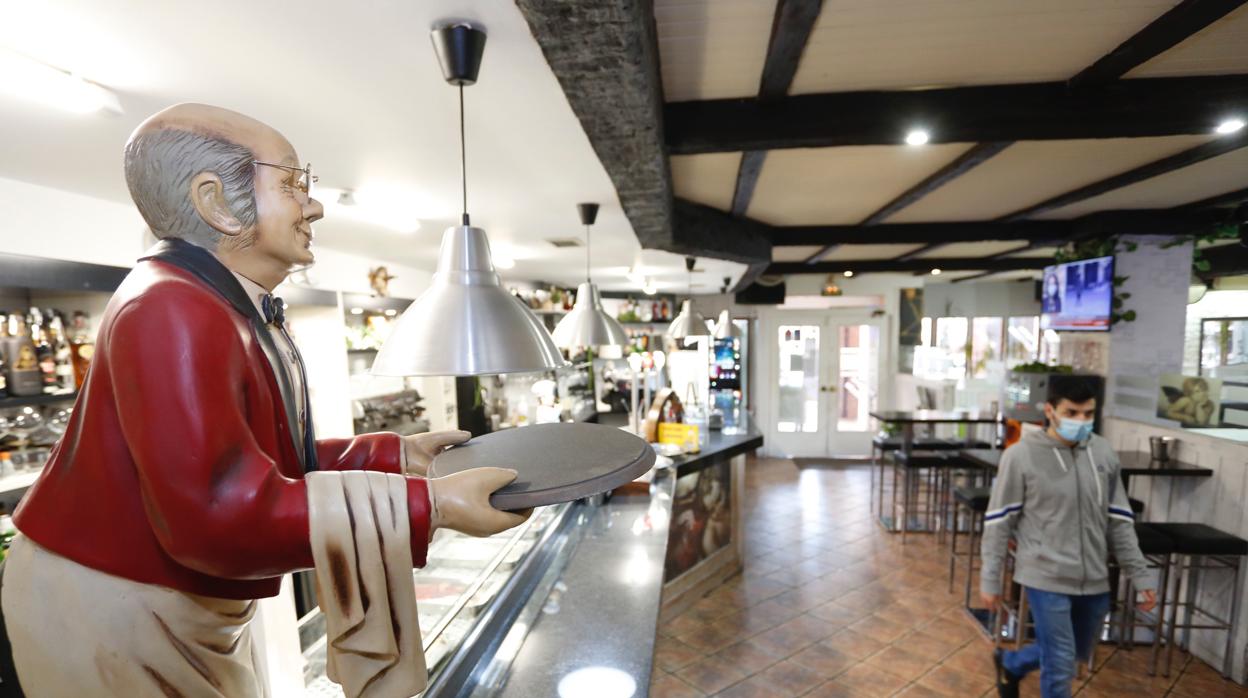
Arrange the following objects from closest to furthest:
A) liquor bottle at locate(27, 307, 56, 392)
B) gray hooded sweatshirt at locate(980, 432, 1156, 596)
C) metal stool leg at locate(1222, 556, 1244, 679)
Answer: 1. liquor bottle at locate(27, 307, 56, 392)
2. gray hooded sweatshirt at locate(980, 432, 1156, 596)
3. metal stool leg at locate(1222, 556, 1244, 679)

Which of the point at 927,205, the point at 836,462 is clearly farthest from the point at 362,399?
the point at 836,462

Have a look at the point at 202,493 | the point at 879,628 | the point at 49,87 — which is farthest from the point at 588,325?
the point at 879,628

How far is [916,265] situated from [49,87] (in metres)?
6.83

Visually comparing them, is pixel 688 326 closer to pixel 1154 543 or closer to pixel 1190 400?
pixel 1154 543

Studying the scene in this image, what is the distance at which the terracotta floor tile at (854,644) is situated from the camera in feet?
9.90

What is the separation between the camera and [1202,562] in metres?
3.05

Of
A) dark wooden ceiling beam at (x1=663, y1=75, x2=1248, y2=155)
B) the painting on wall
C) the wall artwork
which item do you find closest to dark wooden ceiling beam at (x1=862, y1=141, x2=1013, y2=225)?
dark wooden ceiling beam at (x1=663, y1=75, x2=1248, y2=155)

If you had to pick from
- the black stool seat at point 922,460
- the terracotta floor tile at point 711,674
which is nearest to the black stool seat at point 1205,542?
the black stool seat at point 922,460

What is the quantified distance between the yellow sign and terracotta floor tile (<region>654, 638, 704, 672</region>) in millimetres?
1152

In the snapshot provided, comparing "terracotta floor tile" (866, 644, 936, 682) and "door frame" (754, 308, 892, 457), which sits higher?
"door frame" (754, 308, 892, 457)

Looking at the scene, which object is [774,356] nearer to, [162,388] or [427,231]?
[427,231]

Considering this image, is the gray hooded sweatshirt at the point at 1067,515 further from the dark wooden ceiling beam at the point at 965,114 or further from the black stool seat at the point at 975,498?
the dark wooden ceiling beam at the point at 965,114

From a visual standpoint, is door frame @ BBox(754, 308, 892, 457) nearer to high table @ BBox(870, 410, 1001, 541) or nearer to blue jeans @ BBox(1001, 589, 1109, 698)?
high table @ BBox(870, 410, 1001, 541)

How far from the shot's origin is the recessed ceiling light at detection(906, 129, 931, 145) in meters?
1.75
